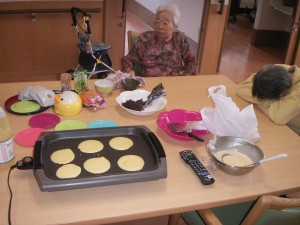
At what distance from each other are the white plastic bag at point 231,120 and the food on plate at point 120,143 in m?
0.37

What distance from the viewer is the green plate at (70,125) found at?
1407 mm

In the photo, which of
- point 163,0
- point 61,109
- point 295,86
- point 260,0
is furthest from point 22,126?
point 260,0

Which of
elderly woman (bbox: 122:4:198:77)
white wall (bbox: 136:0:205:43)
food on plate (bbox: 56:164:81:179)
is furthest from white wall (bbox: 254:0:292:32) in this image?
food on plate (bbox: 56:164:81:179)

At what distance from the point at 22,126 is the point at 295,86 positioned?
1.34m

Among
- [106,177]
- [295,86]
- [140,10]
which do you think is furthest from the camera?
[140,10]

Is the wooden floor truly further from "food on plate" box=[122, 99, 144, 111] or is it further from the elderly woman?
"food on plate" box=[122, 99, 144, 111]

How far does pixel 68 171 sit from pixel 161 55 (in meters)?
1.45

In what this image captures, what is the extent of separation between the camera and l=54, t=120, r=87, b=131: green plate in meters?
1.41

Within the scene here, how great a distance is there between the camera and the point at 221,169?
4.08 feet

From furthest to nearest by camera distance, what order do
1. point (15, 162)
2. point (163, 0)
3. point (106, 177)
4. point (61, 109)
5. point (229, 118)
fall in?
point (163, 0), point (61, 109), point (229, 118), point (15, 162), point (106, 177)

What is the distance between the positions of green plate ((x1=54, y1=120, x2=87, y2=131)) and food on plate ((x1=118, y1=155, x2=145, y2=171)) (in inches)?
12.7

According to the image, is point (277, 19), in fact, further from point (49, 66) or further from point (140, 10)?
point (49, 66)

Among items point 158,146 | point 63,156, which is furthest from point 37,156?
point 158,146

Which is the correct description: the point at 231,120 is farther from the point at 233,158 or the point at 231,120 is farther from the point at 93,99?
the point at 93,99
